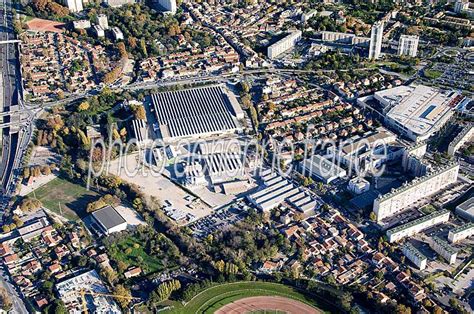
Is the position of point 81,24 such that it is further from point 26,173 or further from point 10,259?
point 10,259

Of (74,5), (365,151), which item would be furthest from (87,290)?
(74,5)

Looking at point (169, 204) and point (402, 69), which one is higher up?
point (402, 69)

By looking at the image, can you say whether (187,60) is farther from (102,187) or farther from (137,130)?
(102,187)

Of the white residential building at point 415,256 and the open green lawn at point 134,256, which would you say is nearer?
the white residential building at point 415,256

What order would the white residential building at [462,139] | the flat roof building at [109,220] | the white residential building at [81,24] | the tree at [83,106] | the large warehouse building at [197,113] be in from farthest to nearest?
the white residential building at [81,24] < the tree at [83,106] < the large warehouse building at [197,113] < the white residential building at [462,139] < the flat roof building at [109,220]

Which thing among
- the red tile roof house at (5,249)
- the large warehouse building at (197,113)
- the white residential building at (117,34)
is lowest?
the red tile roof house at (5,249)

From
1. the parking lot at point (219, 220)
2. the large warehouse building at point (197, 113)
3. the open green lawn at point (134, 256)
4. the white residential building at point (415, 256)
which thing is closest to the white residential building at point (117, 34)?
the large warehouse building at point (197, 113)

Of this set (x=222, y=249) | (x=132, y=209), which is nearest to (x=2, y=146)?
(x=132, y=209)

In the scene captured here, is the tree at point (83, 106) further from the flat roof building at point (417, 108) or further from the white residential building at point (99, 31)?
the flat roof building at point (417, 108)
